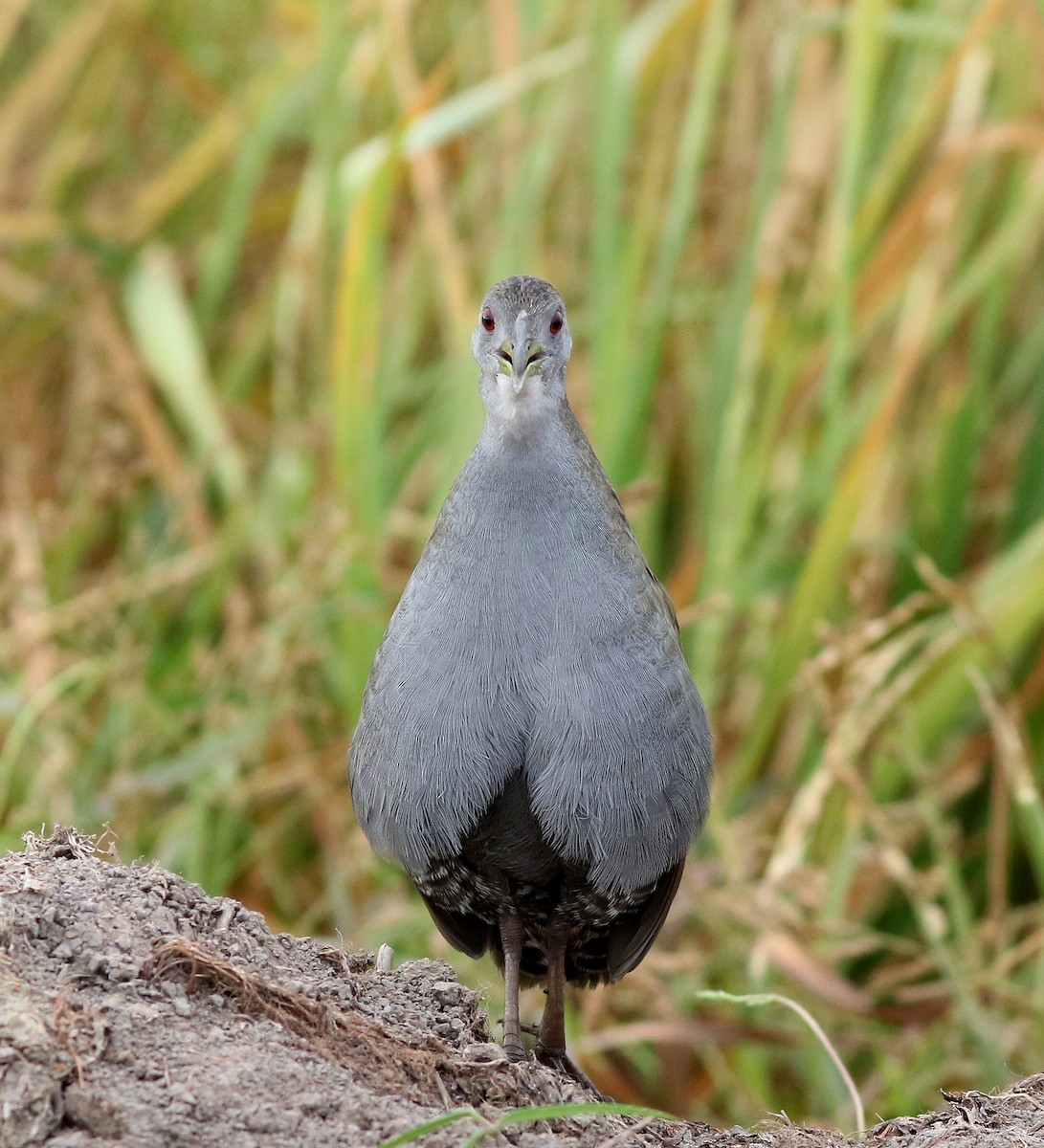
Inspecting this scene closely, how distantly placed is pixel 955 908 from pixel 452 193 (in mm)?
3802

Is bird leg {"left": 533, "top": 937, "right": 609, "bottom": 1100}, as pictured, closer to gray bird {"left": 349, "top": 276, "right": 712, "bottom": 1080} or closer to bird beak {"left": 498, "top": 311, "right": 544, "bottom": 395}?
gray bird {"left": 349, "top": 276, "right": 712, "bottom": 1080}

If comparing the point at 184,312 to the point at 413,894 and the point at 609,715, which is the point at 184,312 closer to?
the point at 413,894

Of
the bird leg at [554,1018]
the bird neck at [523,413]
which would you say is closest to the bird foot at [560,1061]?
the bird leg at [554,1018]

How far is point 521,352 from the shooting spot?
12.7 feet

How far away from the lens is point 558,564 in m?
3.67

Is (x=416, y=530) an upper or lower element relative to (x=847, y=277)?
lower

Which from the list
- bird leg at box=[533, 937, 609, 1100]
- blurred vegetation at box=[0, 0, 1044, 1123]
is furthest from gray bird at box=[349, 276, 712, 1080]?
blurred vegetation at box=[0, 0, 1044, 1123]

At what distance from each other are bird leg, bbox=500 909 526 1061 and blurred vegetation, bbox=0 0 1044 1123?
92cm

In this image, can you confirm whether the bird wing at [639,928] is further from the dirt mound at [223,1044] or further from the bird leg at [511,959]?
the dirt mound at [223,1044]

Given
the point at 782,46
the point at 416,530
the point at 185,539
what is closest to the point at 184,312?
the point at 185,539

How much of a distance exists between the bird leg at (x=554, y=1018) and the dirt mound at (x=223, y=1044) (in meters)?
0.65

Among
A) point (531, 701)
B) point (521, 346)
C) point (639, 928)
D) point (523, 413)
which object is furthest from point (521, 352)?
point (639, 928)

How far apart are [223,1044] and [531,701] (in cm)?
111

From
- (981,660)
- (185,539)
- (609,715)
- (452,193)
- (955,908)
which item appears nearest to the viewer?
(609,715)
